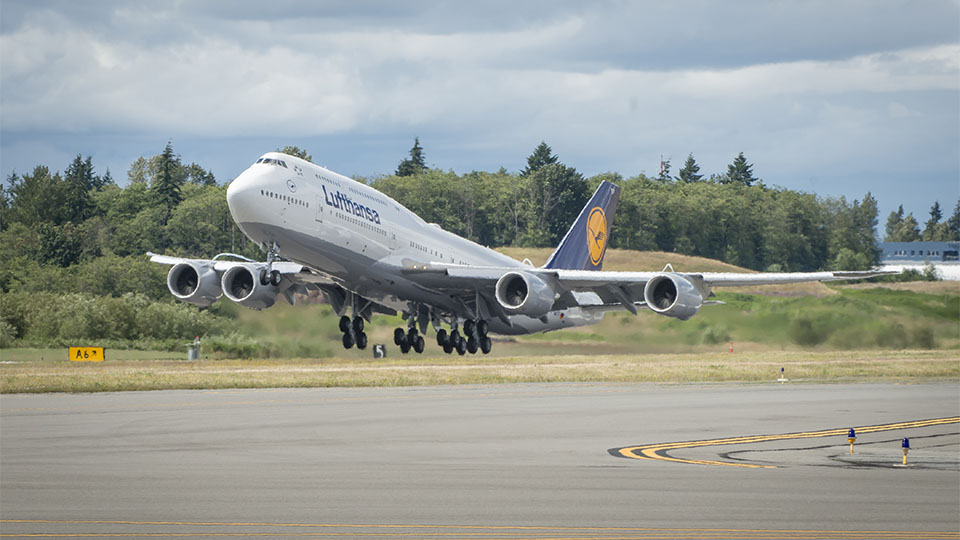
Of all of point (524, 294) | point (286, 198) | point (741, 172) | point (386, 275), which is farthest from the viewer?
point (741, 172)

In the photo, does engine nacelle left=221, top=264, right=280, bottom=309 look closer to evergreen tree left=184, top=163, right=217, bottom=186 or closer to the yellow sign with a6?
the yellow sign with a6

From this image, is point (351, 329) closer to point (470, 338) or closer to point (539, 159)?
point (470, 338)

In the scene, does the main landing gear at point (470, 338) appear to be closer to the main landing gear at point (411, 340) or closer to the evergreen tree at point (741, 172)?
the main landing gear at point (411, 340)

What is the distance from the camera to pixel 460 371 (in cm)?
6059

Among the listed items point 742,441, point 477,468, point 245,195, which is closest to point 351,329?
point 245,195

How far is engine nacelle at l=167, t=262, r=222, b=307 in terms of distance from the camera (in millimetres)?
46000

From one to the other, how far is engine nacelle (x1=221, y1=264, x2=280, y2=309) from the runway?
171 inches

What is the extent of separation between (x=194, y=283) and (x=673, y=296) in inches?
752

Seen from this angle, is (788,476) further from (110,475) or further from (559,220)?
(559,220)

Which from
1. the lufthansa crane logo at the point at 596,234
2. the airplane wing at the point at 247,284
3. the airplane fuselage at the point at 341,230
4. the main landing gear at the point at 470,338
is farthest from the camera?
the lufthansa crane logo at the point at 596,234

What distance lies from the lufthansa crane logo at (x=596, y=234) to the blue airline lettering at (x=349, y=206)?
744 inches

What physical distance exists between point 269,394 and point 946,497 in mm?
31918

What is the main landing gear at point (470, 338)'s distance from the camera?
48094mm

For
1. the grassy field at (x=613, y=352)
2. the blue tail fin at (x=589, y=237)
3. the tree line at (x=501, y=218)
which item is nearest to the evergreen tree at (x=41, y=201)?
the tree line at (x=501, y=218)
